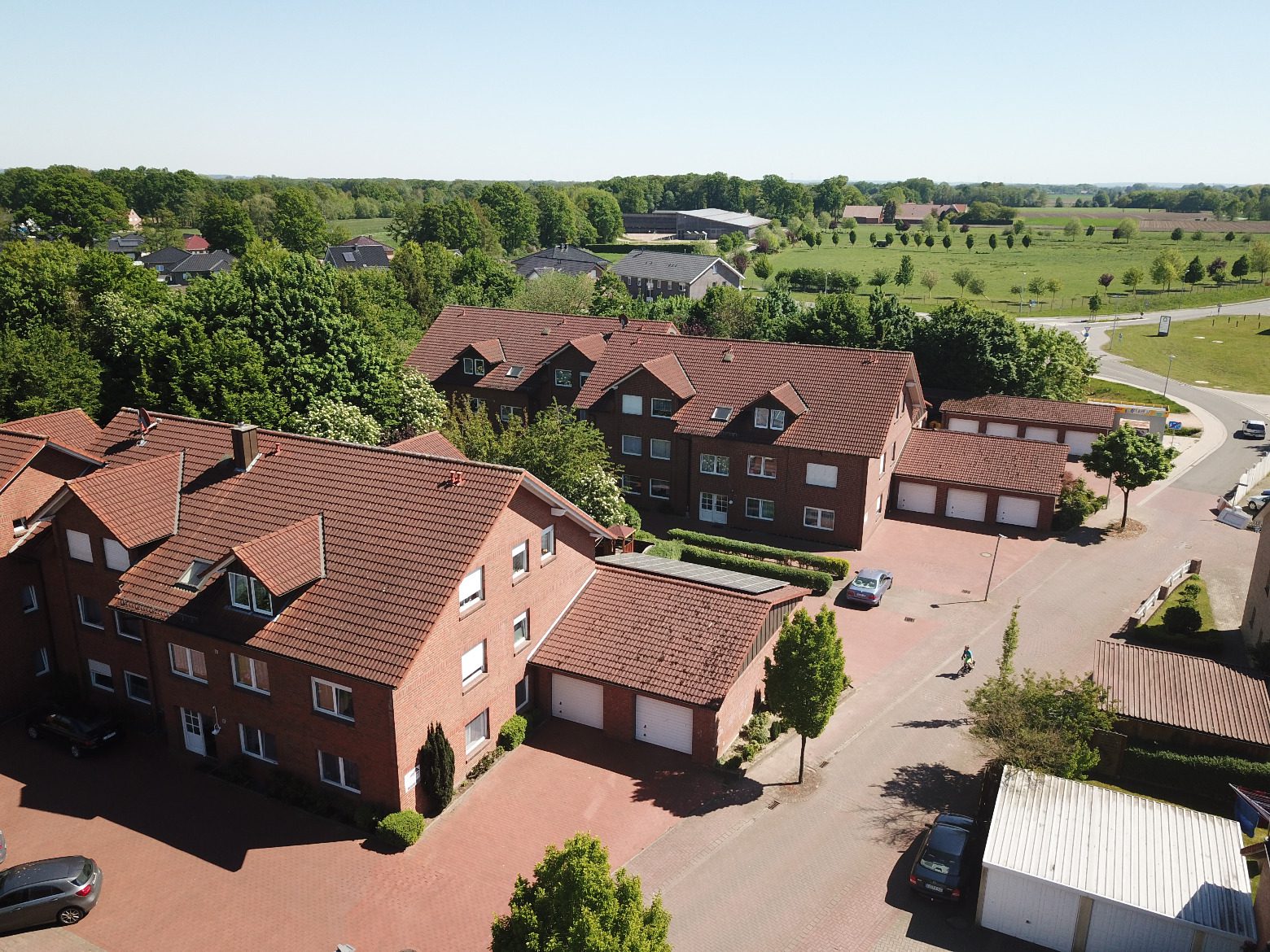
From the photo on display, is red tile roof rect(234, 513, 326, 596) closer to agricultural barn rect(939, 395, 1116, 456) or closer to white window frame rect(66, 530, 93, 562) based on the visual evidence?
white window frame rect(66, 530, 93, 562)

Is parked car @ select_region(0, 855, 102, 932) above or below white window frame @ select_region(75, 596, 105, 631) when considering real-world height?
below

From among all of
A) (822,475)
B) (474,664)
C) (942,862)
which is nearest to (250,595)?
(474,664)

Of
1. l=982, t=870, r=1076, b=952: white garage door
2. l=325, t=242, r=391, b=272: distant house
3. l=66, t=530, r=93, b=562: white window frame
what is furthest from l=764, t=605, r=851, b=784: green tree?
l=325, t=242, r=391, b=272: distant house

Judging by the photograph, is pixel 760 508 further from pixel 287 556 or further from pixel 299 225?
pixel 299 225

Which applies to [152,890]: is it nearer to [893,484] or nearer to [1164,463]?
[893,484]

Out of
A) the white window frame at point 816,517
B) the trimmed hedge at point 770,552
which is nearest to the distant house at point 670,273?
the white window frame at point 816,517

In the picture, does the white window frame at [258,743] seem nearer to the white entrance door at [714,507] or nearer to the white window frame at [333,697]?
the white window frame at [333,697]
